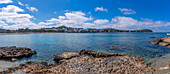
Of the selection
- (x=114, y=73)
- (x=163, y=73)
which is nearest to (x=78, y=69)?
(x=114, y=73)

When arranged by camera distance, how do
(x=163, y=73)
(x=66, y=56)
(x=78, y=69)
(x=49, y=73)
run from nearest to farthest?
(x=163, y=73) < (x=49, y=73) < (x=78, y=69) < (x=66, y=56)

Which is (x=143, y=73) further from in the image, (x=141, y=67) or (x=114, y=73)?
(x=114, y=73)

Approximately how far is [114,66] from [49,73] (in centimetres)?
793

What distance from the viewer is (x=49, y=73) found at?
34.3 feet

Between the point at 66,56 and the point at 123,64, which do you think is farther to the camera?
the point at 66,56

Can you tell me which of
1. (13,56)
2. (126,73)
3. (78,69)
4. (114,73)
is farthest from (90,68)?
(13,56)

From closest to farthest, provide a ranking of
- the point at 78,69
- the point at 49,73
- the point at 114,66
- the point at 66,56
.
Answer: the point at 49,73
the point at 78,69
the point at 114,66
the point at 66,56

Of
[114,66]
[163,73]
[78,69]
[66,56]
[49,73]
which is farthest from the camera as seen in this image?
[66,56]

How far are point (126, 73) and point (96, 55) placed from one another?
7738 mm

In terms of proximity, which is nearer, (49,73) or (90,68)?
(49,73)

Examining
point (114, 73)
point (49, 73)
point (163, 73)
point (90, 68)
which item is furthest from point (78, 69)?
point (163, 73)

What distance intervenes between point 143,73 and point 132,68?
53.2 inches

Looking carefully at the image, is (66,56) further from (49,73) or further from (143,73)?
(143,73)

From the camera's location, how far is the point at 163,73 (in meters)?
9.42
